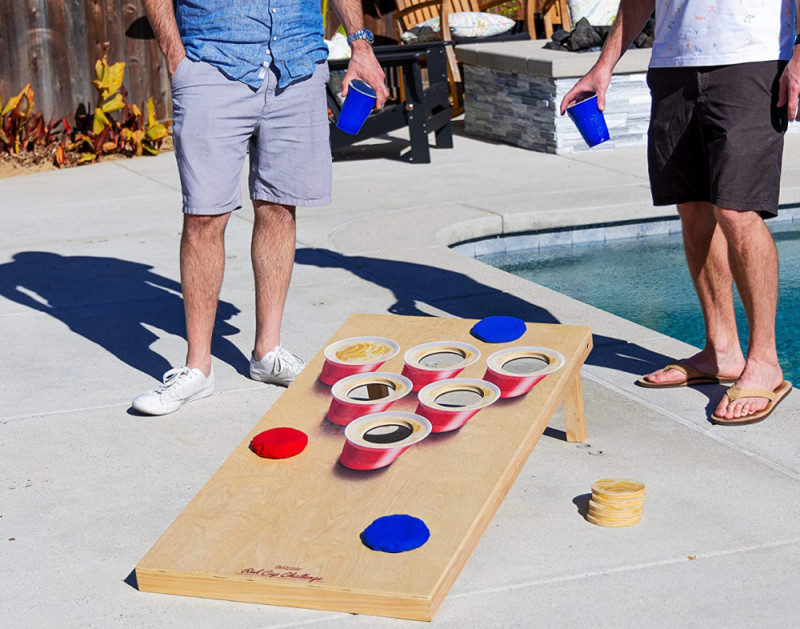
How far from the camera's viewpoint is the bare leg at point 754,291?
3.48 m

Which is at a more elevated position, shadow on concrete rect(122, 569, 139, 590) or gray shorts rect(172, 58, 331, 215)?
gray shorts rect(172, 58, 331, 215)

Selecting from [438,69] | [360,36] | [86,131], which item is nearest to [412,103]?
[438,69]

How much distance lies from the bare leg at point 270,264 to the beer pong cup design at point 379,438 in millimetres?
960

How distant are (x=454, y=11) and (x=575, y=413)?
8.12 m

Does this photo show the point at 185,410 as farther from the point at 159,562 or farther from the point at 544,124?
the point at 544,124

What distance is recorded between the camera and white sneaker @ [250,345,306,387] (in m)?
3.94

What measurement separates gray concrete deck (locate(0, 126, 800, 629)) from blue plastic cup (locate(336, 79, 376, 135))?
935mm

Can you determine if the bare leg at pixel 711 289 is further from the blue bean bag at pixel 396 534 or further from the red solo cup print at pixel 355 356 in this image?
the blue bean bag at pixel 396 534

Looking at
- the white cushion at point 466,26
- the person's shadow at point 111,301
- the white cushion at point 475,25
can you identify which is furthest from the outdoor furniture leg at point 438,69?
the person's shadow at point 111,301

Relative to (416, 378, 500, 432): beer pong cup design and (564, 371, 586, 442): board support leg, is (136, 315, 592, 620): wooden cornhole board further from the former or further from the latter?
(564, 371, 586, 442): board support leg

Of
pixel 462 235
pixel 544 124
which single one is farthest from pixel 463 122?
pixel 462 235

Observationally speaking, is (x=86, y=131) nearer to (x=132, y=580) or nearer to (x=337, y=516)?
(x=132, y=580)

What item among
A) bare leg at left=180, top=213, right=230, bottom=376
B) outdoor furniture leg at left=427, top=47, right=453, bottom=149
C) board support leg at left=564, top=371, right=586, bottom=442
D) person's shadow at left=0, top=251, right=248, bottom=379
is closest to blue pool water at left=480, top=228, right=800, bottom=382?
board support leg at left=564, top=371, right=586, bottom=442

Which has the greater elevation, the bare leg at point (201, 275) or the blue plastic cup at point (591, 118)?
the blue plastic cup at point (591, 118)
